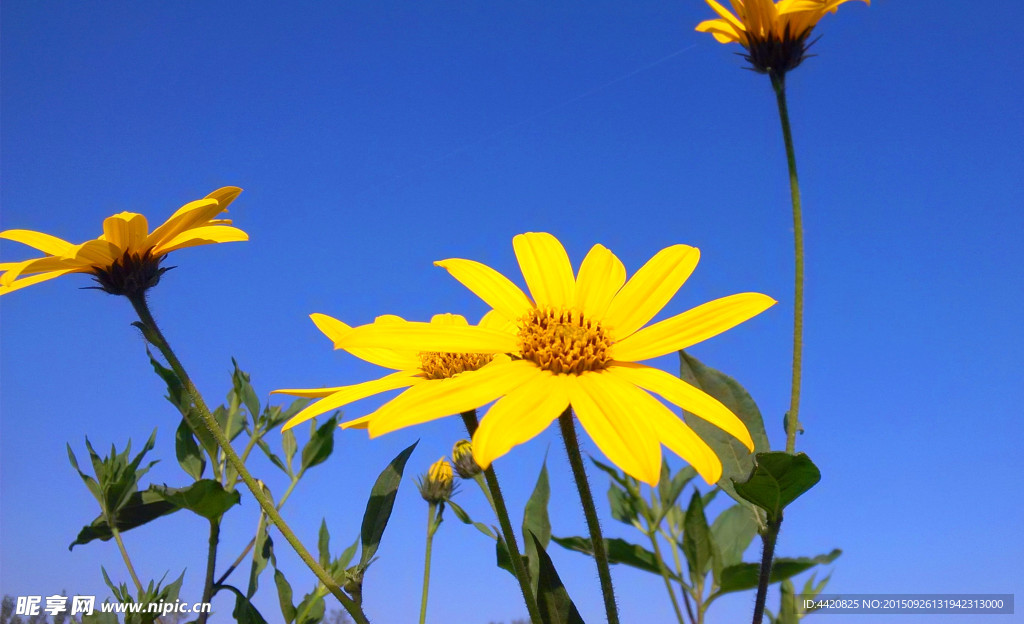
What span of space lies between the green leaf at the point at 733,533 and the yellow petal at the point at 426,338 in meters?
1.64

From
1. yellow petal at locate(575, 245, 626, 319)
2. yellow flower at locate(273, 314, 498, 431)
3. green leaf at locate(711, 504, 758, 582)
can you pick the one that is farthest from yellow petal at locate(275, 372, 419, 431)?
green leaf at locate(711, 504, 758, 582)

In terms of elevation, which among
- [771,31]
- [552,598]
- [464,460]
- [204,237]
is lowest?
[552,598]

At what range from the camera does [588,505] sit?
1329 millimetres

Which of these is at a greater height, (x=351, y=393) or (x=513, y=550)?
(x=351, y=393)

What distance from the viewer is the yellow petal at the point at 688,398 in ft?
4.22

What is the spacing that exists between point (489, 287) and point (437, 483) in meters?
1.56

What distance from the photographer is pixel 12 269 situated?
1723mm

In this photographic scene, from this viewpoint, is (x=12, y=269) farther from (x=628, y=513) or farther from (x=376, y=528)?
(x=628, y=513)

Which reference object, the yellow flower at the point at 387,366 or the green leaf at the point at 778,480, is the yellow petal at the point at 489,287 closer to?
the yellow flower at the point at 387,366

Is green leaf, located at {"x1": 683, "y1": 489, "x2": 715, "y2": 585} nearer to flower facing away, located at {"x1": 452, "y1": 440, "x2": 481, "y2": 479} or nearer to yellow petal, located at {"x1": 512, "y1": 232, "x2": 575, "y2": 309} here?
flower facing away, located at {"x1": 452, "y1": 440, "x2": 481, "y2": 479}

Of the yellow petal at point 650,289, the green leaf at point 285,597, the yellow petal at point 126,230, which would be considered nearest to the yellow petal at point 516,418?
the yellow petal at point 650,289

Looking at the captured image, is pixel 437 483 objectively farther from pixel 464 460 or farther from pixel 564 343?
pixel 564 343

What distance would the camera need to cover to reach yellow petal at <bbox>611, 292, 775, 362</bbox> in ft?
4.66

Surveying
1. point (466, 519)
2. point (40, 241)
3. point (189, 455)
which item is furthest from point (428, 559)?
point (40, 241)
